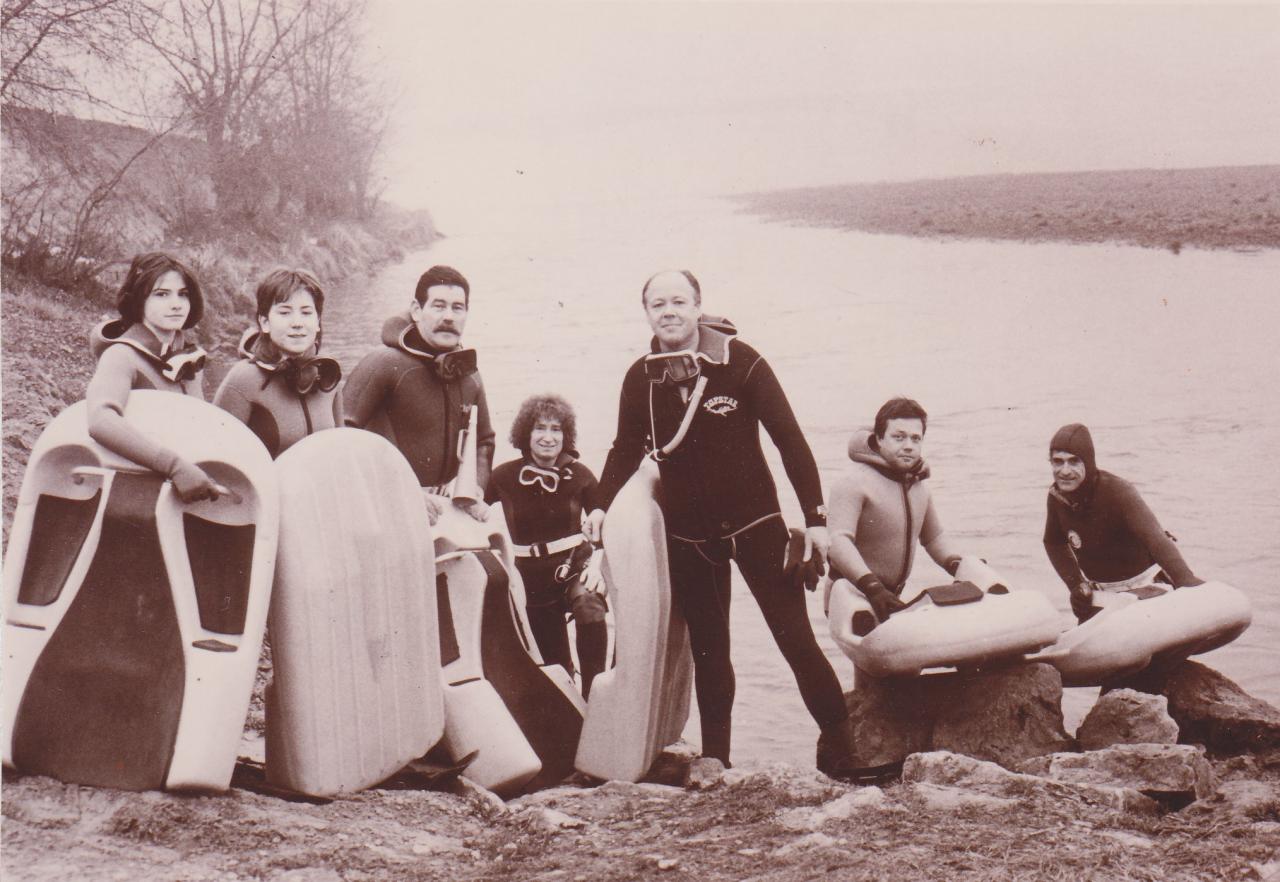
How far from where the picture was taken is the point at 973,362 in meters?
18.9

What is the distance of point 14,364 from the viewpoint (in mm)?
9242

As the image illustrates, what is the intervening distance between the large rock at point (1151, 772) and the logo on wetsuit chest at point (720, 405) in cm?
147

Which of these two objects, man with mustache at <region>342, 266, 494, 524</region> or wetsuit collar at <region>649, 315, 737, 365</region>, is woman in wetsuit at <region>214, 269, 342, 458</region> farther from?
wetsuit collar at <region>649, 315, 737, 365</region>

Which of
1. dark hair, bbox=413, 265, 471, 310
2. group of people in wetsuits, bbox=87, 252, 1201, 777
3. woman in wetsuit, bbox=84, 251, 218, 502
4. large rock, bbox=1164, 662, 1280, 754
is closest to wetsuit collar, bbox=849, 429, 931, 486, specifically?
group of people in wetsuits, bbox=87, 252, 1201, 777

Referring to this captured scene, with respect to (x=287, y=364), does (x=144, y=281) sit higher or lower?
higher

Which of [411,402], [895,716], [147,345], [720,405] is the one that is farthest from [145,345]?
[895,716]

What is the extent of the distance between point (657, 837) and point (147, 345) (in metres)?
1.99

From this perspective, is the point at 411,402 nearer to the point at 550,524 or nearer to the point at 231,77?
the point at 550,524

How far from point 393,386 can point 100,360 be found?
3.38 ft

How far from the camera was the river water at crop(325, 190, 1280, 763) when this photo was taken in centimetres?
912

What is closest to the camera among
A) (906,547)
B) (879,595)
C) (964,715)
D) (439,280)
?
(439,280)

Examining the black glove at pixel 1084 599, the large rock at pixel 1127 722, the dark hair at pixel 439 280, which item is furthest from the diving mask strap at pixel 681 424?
the black glove at pixel 1084 599

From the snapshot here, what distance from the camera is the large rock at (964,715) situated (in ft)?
16.2

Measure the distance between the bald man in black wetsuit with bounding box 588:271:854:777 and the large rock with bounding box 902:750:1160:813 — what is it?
1.76 feet
